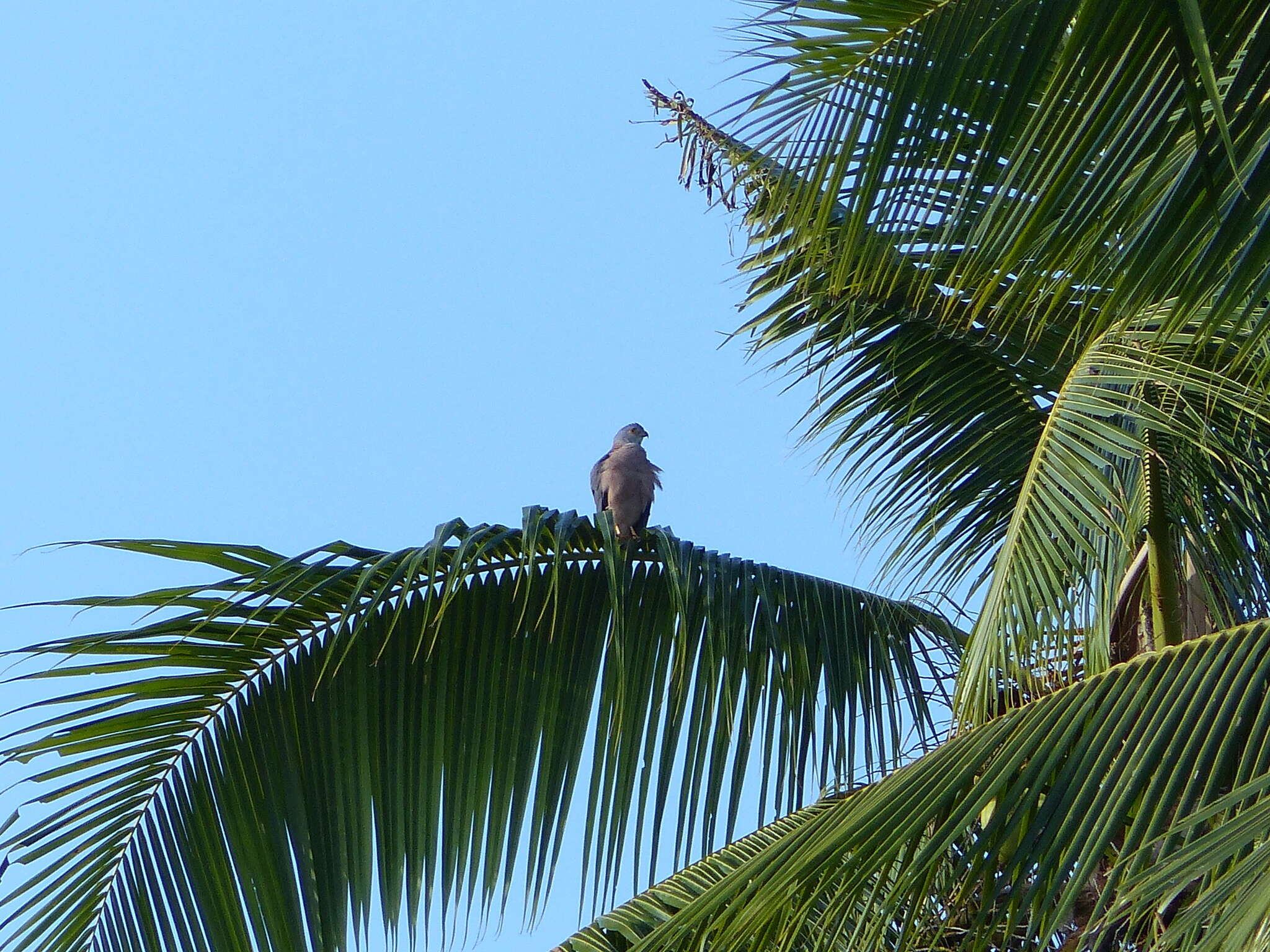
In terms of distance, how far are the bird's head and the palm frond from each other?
6.01m

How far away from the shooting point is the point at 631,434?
30.5ft

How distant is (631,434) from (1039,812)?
6523 millimetres

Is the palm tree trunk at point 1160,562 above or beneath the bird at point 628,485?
beneath

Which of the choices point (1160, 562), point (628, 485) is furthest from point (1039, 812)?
point (628, 485)

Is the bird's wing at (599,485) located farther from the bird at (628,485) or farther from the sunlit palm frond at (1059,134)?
the sunlit palm frond at (1059,134)

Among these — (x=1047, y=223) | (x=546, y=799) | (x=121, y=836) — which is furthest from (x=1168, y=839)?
(x=121, y=836)

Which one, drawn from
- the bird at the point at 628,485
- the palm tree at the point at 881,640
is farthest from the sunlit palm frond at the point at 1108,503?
the bird at the point at 628,485

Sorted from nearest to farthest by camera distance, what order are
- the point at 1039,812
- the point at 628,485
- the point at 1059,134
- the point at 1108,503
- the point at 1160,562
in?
the point at 1059,134 < the point at 1039,812 < the point at 1108,503 < the point at 1160,562 < the point at 628,485

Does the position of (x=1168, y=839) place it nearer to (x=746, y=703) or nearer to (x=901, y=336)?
(x=746, y=703)

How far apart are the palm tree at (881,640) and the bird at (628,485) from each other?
2753 millimetres

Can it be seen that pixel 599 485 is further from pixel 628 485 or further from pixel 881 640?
pixel 881 640

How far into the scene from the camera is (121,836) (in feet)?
12.8

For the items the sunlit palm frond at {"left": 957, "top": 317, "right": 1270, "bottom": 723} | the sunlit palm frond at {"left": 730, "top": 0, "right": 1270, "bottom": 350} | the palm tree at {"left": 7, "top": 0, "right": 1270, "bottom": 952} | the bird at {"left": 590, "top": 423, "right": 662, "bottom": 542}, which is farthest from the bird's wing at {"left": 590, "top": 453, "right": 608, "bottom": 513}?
the sunlit palm frond at {"left": 730, "top": 0, "right": 1270, "bottom": 350}

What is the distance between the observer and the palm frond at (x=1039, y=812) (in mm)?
2723
